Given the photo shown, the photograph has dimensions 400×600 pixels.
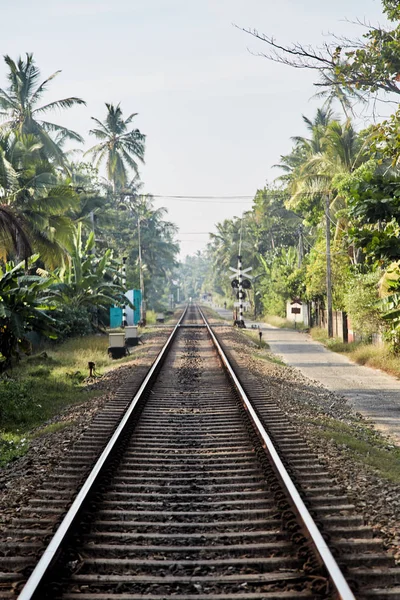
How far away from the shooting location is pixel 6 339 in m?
13.1

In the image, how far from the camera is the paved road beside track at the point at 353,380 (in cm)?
1206

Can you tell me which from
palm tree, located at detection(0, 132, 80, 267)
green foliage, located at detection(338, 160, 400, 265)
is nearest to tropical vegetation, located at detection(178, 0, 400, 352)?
green foliage, located at detection(338, 160, 400, 265)

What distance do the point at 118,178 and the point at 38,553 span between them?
56564 mm

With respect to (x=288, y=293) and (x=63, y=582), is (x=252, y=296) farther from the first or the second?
(x=63, y=582)

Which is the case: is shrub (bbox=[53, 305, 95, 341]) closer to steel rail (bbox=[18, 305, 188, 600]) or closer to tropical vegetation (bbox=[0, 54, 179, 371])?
tropical vegetation (bbox=[0, 54, 179, 371])

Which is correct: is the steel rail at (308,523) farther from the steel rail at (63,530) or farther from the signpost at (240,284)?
the signpost at (240,284)

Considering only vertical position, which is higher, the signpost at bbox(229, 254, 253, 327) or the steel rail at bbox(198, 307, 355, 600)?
the signpost at bbox(229, 254, 253, 327)

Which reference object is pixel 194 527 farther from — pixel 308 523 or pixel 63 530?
pixel 63 530

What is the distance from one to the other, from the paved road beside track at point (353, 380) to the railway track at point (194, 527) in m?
3.72

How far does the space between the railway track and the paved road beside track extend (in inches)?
146

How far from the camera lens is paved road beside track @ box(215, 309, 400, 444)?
12062 mm

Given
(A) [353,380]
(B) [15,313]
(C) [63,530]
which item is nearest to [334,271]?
(A) [353,380]

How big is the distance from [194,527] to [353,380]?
12.3 m

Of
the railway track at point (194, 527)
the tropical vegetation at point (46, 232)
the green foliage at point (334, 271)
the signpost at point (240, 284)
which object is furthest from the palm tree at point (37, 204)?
the railway track at point (194, 527)
